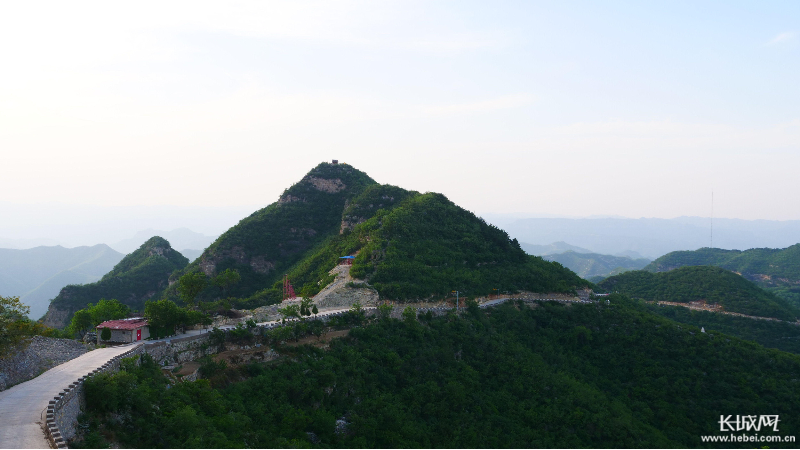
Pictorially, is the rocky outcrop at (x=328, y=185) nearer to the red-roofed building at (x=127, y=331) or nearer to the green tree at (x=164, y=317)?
the green tree at (x=164, y=317)

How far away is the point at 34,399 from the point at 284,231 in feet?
164

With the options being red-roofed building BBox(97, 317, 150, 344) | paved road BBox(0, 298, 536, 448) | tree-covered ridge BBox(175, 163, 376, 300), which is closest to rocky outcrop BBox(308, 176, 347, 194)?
tree-covered ridge BBox(175, 163, 376, 300)

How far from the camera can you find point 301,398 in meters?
26.7

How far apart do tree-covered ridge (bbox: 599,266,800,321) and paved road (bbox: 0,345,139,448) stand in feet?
250

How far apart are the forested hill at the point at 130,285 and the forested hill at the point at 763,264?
348 feet

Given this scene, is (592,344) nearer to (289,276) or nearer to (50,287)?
(289,276)

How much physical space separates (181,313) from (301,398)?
9.79m

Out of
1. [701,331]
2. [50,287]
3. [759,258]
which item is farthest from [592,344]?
[50,287]

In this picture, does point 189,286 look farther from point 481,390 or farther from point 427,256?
point 481,390

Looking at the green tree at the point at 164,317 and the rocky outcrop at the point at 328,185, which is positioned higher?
the rocky outcrop at the point at 328,185

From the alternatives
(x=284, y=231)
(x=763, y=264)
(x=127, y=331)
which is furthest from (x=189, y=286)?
(x=763, y=264)

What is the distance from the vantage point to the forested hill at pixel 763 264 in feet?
341

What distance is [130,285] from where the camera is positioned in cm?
7400
